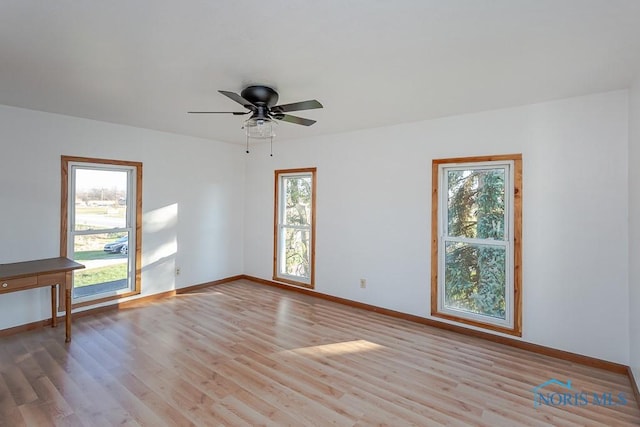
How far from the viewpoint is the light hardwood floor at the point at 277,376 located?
Result: 2.23 m

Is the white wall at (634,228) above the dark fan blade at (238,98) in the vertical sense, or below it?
below

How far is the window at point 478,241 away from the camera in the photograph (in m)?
3.35

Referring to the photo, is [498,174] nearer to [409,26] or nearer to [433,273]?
[433,273]

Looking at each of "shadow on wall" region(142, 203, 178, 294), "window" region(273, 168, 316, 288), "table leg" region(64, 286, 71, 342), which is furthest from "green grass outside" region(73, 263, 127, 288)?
"window" region(273, 168, 316, 288)

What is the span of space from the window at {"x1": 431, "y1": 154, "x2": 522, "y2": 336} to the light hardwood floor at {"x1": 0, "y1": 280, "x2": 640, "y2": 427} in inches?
13.5

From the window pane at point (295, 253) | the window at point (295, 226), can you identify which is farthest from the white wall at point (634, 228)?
the window pane at point (295, 253)

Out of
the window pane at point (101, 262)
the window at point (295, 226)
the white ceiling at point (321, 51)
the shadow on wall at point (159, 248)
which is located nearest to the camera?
the white ceiling at point (321, 51)

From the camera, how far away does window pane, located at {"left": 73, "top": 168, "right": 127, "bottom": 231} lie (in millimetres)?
4082

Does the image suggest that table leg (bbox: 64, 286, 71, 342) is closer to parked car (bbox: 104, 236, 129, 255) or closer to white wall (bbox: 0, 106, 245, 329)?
white wall (bbox: 0, 106, 245, 329)

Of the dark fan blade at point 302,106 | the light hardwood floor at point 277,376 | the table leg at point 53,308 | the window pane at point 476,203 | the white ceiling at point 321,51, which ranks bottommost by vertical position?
the light hardwood floor at point 277,376

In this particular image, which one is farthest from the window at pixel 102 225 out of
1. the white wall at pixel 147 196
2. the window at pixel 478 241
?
the window at pixel 478 241

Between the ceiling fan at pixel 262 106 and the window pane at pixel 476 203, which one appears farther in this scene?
the window pane at pixel 476 203

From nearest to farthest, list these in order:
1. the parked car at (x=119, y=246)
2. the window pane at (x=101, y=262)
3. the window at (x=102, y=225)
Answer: the window at (x=102, y=225) → the window pane at (x=101, y=262) → the parked car at (x=119, y=246)

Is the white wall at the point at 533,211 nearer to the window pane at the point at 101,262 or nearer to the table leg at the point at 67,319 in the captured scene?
the window pane at the point at 101,262
